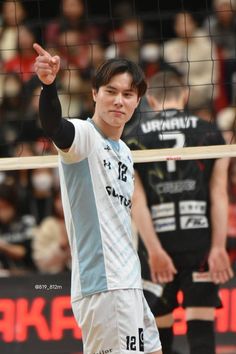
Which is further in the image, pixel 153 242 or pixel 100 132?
pixel 153 242

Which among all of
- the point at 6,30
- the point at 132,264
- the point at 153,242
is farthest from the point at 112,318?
the point at 6,30

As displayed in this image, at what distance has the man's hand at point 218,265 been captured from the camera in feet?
22.0

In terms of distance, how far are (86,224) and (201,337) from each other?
245cm

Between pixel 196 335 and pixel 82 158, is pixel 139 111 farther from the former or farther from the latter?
pixel 82 158

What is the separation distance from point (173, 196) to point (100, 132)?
2291mm

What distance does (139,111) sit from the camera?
22.0 ft

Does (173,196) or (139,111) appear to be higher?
(139,111)

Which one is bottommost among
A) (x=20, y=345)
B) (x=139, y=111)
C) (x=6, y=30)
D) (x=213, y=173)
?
(x=20, y=345)

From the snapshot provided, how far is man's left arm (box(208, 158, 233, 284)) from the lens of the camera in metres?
6.65

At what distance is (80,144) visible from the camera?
13.9 ft

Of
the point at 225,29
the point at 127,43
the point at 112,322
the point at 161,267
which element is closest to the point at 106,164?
the point at 112,322

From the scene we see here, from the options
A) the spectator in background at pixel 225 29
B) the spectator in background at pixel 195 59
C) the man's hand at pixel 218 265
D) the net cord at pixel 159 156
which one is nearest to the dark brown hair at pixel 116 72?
the net cord at pixel 159 156

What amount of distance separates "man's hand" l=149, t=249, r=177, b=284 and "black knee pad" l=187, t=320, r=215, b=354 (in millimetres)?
356

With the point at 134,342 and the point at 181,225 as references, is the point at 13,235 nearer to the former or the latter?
the point at 181,225
